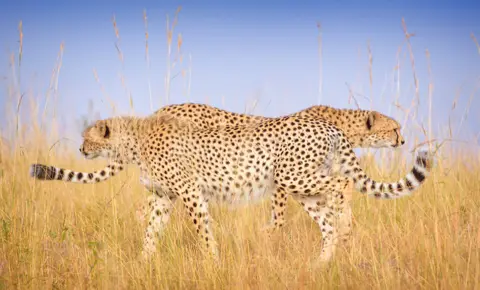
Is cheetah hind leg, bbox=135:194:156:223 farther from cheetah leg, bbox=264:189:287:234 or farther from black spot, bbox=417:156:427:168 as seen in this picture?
black spot, bbox=417:156:427:168

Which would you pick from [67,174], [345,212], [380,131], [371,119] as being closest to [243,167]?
[345,212]

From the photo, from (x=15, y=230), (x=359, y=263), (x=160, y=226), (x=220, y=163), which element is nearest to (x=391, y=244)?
(x=359, y=263)

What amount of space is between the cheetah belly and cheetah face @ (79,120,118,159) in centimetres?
85

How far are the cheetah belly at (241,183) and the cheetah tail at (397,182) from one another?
2.12 ft

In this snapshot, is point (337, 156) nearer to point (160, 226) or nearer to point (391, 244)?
point (391, 244)

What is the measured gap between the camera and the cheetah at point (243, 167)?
4.20m

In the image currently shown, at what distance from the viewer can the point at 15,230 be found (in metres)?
3.74

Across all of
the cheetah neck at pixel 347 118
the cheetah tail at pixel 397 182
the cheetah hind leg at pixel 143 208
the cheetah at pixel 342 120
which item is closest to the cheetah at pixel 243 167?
the cheetah tail at pixel 397 182

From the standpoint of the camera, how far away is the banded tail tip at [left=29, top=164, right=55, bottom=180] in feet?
13.8

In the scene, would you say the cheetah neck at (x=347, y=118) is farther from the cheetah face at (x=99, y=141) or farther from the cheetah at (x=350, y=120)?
the cheetah face at (x=99, y=141)

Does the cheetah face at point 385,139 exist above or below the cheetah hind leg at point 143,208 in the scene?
above

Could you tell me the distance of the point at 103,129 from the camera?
4.56 m

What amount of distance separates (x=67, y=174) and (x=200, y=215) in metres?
1.16

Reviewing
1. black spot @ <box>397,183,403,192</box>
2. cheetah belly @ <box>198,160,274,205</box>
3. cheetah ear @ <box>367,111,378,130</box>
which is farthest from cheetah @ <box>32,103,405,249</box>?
black spot @ <box>397,183,403,192</box>
